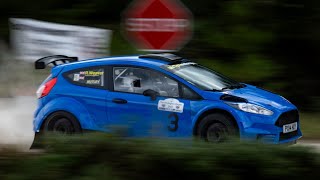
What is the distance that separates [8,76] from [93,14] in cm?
286

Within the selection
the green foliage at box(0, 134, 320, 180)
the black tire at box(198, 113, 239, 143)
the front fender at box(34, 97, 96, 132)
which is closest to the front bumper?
the black tire at box(198, 113, 239, 143)

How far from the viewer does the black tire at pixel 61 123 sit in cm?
994

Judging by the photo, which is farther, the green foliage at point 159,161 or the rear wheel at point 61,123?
the rear wheel at point 61,123

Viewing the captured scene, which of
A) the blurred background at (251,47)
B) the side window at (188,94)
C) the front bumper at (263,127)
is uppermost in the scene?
the blurred background at (251,47)

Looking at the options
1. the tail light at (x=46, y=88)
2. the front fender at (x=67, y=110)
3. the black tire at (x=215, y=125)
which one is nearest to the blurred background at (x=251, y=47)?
the tail light at (x=46, y=88)

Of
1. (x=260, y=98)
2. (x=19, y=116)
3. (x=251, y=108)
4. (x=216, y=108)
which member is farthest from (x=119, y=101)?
(x=19, y=116)

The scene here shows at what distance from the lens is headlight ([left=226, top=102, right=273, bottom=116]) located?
9219mm

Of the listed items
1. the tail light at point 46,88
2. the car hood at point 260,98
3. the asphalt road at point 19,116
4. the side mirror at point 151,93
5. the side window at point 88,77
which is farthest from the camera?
the asphalt road at point 19,116

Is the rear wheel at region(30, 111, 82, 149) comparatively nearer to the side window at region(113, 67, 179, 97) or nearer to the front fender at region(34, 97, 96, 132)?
the front fender at region(34, 97, 96, 132)

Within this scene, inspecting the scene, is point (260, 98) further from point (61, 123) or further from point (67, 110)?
point (61, 123)

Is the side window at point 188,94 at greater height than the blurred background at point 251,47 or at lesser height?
lesser

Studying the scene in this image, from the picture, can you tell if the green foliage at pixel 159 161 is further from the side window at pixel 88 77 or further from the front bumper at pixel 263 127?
the side window at pixel 88 77

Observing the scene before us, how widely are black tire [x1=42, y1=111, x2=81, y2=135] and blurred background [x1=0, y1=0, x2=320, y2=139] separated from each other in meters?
4.59

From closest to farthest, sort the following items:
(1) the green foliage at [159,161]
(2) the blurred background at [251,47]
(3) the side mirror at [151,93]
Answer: (1) the green foliage at [159,161], (3) the side mirror at [151,93], (2) the blurred background at [251,47]
